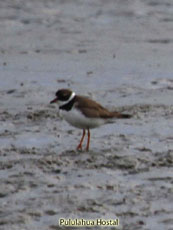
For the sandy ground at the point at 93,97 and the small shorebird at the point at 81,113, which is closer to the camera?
the sandy ground at the point at 93,97

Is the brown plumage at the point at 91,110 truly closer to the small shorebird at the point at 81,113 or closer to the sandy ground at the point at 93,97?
the small shorebird at the point at 81,113

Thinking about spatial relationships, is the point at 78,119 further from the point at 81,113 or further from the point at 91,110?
the point at 91,110

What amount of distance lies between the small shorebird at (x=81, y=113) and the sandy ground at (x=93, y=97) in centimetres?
30

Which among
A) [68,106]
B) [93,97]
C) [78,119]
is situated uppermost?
[68,106]

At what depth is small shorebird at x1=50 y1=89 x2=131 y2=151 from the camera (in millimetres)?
8820

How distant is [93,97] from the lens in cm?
1170

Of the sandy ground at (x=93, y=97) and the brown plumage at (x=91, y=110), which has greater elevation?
the brown plumage at (x=91, y=110)

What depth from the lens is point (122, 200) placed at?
7.02m

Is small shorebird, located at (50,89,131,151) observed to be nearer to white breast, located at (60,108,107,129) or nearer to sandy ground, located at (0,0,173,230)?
white breast, located at (60,108,107,129)

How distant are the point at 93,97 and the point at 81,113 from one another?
290 cm

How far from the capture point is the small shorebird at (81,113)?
882cm

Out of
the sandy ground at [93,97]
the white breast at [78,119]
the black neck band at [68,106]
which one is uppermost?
the black neck band at [68,106]

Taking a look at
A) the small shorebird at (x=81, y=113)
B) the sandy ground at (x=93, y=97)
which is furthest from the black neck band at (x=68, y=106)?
the sandy ground at (x=93, y=97)

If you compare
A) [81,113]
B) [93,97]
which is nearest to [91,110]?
[81,113]
